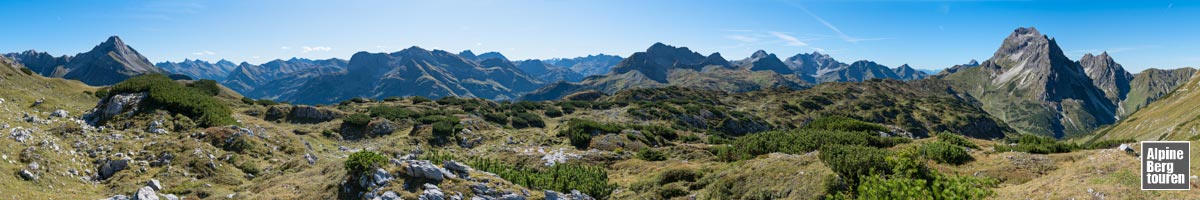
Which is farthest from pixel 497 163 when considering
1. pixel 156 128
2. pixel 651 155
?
pixel 156 128

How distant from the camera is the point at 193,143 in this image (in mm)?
28797

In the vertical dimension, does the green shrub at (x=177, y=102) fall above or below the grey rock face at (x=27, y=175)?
above

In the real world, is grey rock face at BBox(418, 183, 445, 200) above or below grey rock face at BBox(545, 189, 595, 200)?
above

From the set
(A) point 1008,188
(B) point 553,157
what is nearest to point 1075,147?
(A) point 1008,188

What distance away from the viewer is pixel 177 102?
35812mm

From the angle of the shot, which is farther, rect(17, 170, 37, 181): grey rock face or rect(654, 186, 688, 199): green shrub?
rect(654, 186, 688, 199): green shrub

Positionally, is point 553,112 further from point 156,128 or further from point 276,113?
point 156,128

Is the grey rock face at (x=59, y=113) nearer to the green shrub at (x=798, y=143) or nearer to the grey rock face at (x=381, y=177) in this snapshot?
the grey rock face at (x=381, y=177)

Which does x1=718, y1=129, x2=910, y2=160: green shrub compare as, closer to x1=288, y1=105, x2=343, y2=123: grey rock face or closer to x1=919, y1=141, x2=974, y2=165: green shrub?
x1=919, y1=141, x2=974, y2=165: green shrub

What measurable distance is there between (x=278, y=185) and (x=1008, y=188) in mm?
30875

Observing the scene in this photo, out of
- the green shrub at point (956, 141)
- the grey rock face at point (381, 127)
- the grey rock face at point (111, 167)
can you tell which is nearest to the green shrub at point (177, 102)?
the grey rock face at point (111, 167)

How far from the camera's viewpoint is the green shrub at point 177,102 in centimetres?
3513

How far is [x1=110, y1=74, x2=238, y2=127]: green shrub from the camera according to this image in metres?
35.1

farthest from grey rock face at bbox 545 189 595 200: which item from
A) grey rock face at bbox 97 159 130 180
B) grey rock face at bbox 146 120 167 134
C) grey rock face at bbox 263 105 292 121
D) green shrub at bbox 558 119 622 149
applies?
grey rock face at bbox 263 105 292 121
